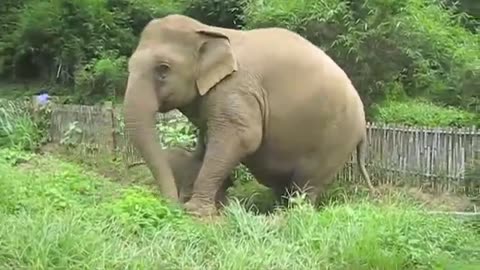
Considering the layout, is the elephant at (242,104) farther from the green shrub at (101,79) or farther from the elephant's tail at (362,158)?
the green shrub at (101,79)

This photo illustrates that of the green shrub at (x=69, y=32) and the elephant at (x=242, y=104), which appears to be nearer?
the elephant at (x=242, y=104)

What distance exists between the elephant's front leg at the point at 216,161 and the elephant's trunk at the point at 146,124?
9.0 inches

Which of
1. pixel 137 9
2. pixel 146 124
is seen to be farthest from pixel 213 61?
pixel 137 9

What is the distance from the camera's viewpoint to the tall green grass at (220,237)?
22.0 ft

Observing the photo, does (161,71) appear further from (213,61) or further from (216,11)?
(216,11)

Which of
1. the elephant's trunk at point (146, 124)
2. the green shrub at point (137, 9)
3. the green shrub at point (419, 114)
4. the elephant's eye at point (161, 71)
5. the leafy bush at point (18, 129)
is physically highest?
the elephant's eye at point (161, 71)

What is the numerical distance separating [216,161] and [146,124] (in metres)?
0.70

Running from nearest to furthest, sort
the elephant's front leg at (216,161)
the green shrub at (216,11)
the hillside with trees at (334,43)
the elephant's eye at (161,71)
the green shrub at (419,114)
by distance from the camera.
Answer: the elephant's front leg at (216,161), the elephant's eye at (161,71), the hillside with trees at (334,43), the green shrub at (419,114), the green shrub at (216,11)

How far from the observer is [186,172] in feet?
30.7

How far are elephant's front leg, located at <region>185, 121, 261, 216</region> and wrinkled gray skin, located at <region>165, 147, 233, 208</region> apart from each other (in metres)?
0.39

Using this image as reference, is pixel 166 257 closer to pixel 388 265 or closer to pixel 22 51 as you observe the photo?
pixel 388 265

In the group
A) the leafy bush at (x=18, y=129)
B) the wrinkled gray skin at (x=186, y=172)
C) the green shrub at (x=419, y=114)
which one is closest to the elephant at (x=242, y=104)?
the wrinkled gray skin at (x=186, y=172)

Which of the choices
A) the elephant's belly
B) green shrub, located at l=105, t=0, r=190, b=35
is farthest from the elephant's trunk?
green shrub, located at l=105, t=0, r=190, b=35

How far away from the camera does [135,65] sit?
881 cm
